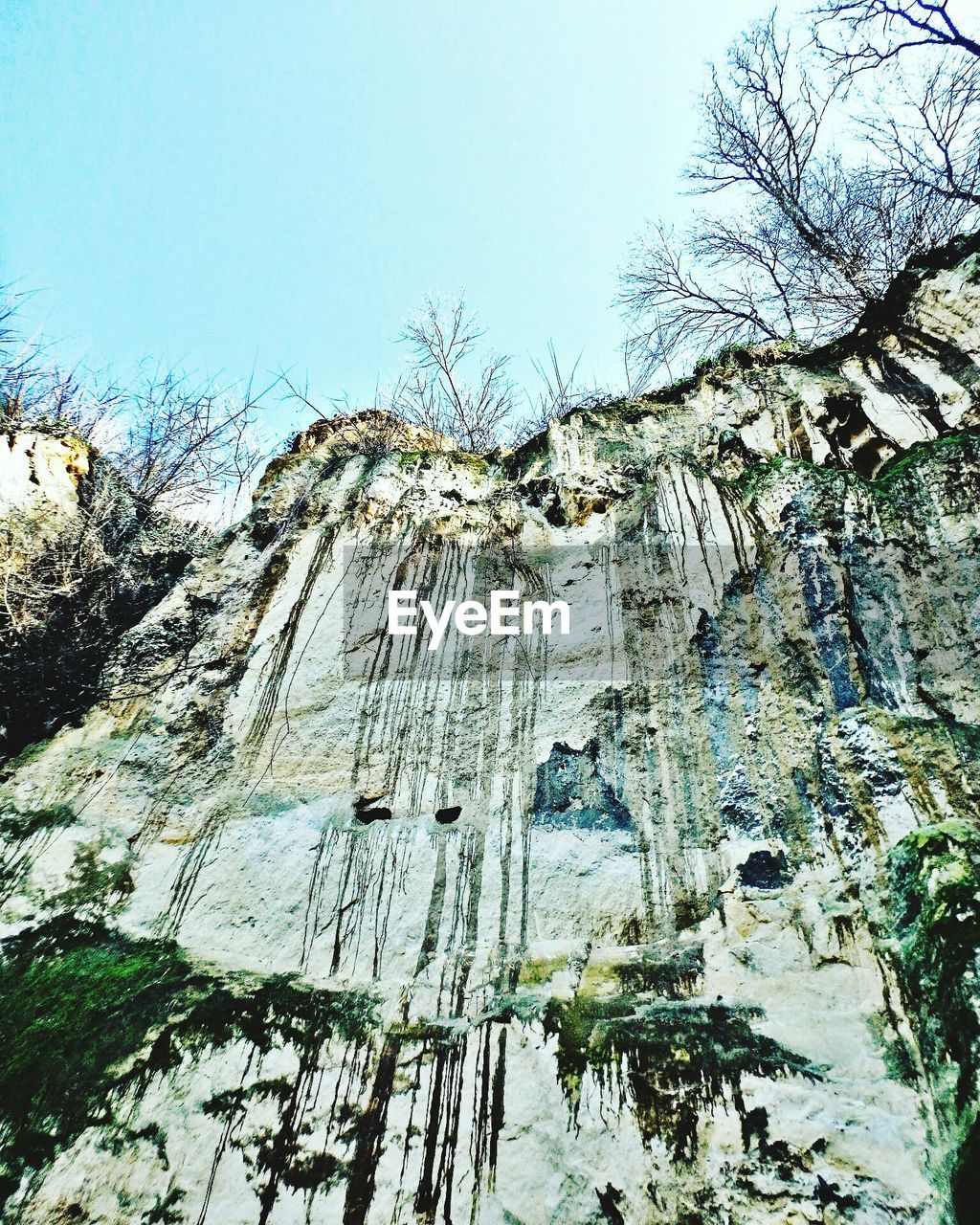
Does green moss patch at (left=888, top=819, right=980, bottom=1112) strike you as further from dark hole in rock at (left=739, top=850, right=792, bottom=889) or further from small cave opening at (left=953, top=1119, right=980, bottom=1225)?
dark hole in rock at (left=739, top=850, right=792, bottom=889)

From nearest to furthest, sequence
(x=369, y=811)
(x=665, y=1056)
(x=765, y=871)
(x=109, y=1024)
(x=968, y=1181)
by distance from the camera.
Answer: (x=968, y=1181), (x=665, y=1056), (x=109, y=1024), (x=765, y=871), (x=369, y=811)

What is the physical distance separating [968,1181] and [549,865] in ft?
6.61

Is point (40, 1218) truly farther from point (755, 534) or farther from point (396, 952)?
point (755, 534)

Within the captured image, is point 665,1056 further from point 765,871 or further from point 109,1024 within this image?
point 109,1024

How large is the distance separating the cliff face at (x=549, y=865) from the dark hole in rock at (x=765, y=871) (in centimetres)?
2

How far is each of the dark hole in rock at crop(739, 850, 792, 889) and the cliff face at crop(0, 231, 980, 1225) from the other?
2 cm

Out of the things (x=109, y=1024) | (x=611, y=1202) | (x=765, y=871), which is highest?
(x=765, y=871)

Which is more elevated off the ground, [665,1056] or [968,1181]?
[665,1056]

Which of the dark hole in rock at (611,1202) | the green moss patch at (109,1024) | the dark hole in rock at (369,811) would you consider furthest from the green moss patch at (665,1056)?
the dark hole in rock at (369,811)

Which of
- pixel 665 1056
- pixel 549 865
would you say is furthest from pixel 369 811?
pixel 665 1056

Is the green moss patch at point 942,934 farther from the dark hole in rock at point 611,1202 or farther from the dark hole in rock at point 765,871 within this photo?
the dark hole in rock at point 611,1202

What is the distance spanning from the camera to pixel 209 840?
416cm

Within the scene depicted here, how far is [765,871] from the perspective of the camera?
3.52 meters

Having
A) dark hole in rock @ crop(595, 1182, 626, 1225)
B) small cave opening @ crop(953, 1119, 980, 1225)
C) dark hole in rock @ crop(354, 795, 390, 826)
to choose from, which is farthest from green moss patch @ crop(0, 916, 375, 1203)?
small cave opening @ crop(953, 1119, 980, 1225)
